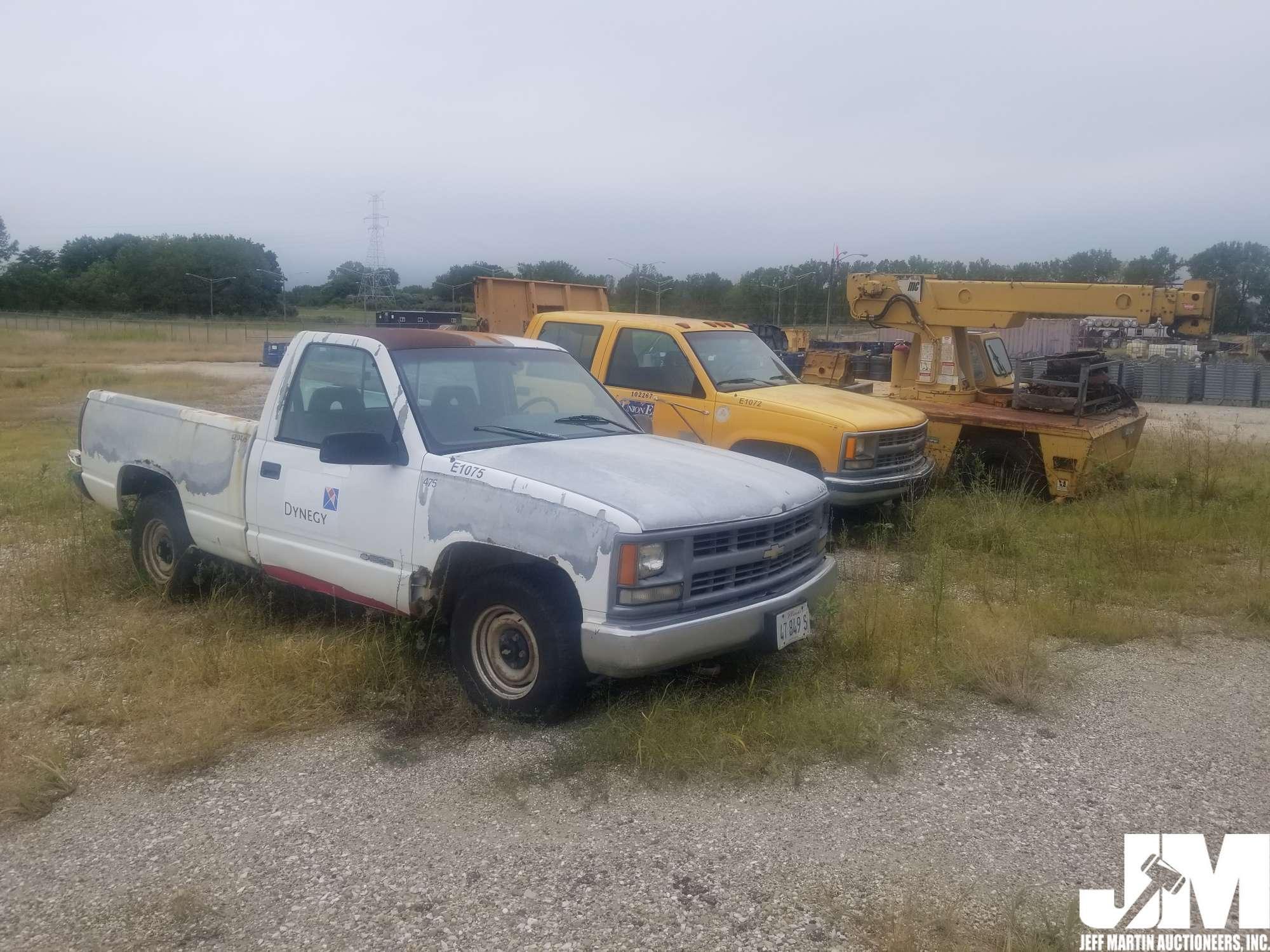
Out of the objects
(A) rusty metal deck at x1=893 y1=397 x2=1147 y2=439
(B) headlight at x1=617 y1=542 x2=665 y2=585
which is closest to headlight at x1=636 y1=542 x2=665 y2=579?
(B) headlight at x1=617 y1=542 x2=665 y2=585

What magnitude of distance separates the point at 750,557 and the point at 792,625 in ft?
1.50

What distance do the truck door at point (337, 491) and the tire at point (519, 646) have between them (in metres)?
0.42

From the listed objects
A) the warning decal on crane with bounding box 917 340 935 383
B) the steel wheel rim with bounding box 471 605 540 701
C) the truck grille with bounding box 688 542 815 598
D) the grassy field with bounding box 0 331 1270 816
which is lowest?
the grassy field with bounding box 0 331 1270 816

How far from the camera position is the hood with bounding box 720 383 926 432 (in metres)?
8.27

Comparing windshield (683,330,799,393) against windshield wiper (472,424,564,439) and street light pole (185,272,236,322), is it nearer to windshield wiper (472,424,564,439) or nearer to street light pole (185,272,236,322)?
windshield wiper (472,424,564,439)

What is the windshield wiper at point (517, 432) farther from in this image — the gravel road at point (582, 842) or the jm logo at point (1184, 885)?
the jm logo at point (1184, 885)

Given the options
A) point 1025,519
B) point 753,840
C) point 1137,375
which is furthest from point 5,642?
point 1137,375

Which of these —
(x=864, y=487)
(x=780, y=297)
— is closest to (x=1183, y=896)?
(x=864, y=487)

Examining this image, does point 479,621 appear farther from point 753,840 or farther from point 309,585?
point 753,840

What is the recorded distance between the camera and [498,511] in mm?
4594

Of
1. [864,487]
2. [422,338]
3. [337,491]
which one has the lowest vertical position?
[864,487]

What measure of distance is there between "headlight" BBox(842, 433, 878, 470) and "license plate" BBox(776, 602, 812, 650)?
3219 mm

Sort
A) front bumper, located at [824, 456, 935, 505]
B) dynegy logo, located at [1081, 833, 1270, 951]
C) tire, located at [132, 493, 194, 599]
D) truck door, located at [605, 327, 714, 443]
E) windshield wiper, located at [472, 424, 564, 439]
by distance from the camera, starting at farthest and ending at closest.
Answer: truck door, located at [605, 327, 714, 443] < front bumper, located at [824, 456, 935, 505] < tire, located at [132, 493, 194, 599] < windshield wiper, located at [472, 424, 564, 439] < dynegy logo, located at [1081, 833, 1270, 951]

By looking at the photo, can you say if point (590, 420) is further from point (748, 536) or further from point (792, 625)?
point (792, 625)
